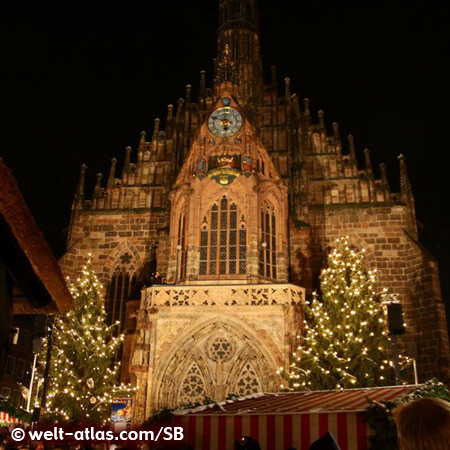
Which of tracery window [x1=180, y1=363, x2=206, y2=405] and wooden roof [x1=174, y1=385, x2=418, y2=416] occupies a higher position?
tracery window [x1=180, y1=363, x2=206, y2=405]

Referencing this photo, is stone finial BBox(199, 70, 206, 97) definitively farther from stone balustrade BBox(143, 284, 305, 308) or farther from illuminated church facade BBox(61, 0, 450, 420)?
stone balustrade BBox(143, 284, 305, 308)

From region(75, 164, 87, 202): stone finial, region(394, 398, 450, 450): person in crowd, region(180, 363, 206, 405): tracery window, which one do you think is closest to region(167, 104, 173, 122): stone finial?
region(75, 164, 87, 202): stone finial

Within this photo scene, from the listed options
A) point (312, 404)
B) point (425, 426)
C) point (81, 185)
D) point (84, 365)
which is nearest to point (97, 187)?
point (81, 185)

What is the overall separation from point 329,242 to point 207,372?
11.1m

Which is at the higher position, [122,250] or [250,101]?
[250,101]

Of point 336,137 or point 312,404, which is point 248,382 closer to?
point 312,404

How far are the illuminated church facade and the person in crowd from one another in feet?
66.2

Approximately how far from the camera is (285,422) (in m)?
8.99

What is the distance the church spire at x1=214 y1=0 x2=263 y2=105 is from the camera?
3528 centimetres

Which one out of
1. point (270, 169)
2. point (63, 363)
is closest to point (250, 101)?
point (270, 169)

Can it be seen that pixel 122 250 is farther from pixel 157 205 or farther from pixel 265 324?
pixel 265 324

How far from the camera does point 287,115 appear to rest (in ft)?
112

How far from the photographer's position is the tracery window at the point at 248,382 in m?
23.2

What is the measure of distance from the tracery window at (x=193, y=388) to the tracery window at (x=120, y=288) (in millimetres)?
7794
